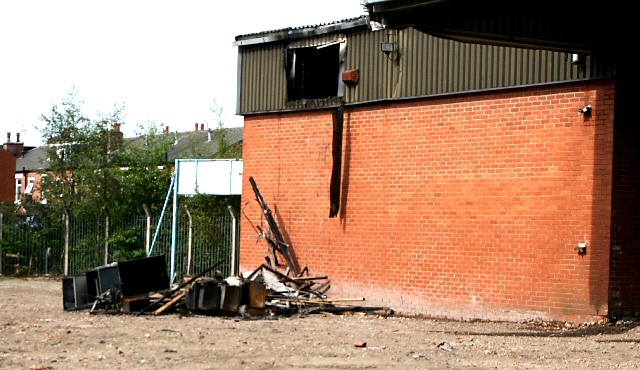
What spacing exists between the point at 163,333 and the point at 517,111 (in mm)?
7677

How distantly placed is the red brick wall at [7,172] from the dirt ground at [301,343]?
48.6 metres

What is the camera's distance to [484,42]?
53.3ft

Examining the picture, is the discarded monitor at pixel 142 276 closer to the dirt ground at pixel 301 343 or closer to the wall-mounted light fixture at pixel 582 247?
the dirt ground at pixel 301 343

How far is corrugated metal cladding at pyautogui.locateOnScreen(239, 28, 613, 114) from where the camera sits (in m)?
17.3

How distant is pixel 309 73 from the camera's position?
877 inches

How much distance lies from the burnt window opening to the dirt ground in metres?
5.78

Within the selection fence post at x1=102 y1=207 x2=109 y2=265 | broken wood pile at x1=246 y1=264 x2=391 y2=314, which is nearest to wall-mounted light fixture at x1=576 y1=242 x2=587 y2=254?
broken wood pile at x1=246 y1=264 x2=391 y2=314

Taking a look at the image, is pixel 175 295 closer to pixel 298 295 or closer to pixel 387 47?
pixel 298 295

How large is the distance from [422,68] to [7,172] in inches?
2115

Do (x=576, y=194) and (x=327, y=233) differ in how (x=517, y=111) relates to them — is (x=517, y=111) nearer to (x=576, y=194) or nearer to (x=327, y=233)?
(x=576, y=194)

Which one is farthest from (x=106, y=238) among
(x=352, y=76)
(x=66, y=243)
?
(x=352, y=76)

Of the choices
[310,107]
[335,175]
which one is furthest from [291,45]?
[335,175]

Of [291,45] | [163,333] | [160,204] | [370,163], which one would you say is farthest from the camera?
[160,204]

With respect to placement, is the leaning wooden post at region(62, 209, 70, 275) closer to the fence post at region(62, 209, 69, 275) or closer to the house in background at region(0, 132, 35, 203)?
the fence post at region(62, 209, 69, 275)
